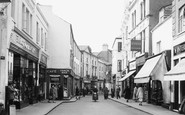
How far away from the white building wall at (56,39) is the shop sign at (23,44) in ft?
34.1

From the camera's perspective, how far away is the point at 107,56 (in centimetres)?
10325

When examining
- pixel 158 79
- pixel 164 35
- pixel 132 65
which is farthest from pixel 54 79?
pixel 164 35

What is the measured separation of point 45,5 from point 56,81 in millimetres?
9047

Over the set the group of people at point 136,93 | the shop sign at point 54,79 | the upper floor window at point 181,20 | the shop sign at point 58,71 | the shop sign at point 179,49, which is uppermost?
the upper floor window at point 181,20

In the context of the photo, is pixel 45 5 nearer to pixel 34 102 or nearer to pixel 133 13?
pixel 133 13

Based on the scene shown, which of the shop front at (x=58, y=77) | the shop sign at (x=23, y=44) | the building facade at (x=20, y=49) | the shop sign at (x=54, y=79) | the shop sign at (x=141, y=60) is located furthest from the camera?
the shop sign at (x=54, y=79)

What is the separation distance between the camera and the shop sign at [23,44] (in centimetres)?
1902

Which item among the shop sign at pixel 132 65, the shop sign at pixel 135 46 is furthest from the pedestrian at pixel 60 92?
the shop sign at pixel 135 46

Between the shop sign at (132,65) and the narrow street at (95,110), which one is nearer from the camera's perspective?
the narrow street at (95,110)

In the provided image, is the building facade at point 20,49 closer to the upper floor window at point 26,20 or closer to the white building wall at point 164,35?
the upper floor window at point 26,20

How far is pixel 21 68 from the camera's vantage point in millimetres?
21609

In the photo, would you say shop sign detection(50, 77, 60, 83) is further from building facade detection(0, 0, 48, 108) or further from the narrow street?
the narrow street

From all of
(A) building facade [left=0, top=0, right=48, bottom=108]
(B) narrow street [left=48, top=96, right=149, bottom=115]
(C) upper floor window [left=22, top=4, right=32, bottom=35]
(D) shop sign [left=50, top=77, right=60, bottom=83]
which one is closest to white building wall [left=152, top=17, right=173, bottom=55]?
(B) narrow street [left=48, top=96, right=149, bottom=115]

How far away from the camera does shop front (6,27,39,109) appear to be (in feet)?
62.6
